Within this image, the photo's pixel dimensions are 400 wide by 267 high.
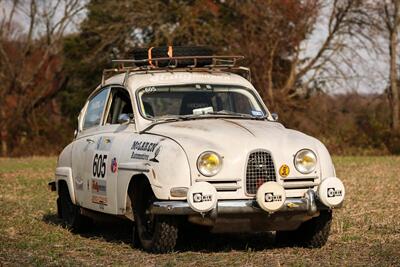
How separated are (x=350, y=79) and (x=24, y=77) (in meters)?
19.7

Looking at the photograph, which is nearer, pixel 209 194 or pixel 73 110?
pixel 209 194

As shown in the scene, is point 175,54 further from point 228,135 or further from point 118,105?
point 228,135

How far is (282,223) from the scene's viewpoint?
8.45m

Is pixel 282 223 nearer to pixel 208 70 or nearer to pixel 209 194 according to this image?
pixel 209 194

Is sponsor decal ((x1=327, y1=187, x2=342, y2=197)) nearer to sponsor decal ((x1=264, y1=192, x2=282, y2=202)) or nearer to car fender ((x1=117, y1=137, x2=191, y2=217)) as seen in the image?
sponsor decal ((x1=264, y1=192, x2=282, y2=202))

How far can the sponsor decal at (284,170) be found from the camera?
27.4 ft

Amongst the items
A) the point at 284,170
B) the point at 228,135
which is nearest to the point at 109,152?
the point at 228,135

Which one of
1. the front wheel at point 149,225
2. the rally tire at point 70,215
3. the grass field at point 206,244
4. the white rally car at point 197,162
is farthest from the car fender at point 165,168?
the rally tire at point 70,215

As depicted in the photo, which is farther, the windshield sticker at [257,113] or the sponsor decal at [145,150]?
the windshield sticker at [257,113]

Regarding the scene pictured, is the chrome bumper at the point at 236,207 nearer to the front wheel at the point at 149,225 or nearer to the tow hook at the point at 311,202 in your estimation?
the tow hook at the point at 311,202

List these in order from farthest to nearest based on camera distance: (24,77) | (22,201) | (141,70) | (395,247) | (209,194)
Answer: (24,77) < (22,201) < (141,70) < (395,247) < (209,194)

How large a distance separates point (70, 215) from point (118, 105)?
1.75 meters

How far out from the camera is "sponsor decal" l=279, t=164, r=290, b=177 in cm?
836

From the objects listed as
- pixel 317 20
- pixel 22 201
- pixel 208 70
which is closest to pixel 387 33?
pixel 317 20
